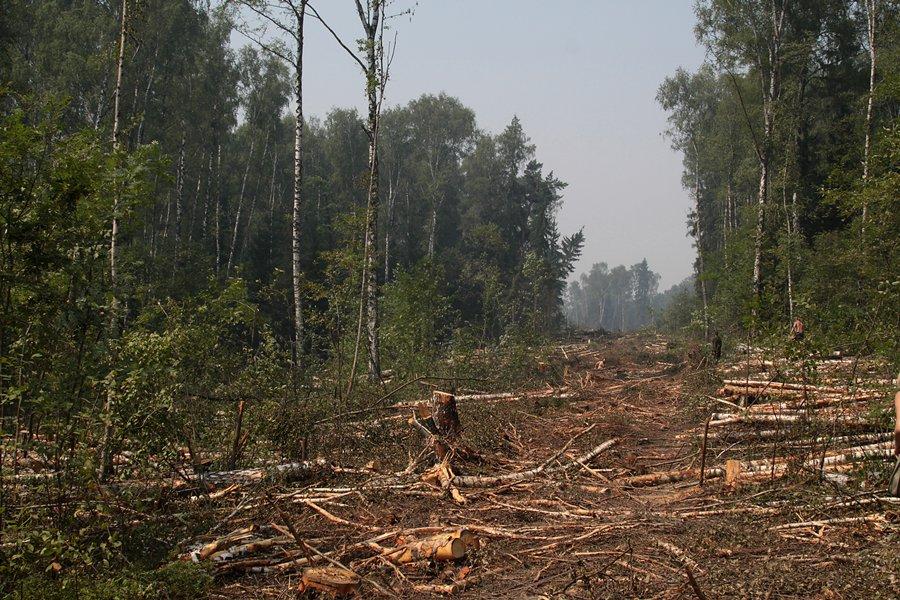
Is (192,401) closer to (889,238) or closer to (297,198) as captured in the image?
(297,198)

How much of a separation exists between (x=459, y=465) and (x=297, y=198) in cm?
1004

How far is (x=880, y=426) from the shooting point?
6605 mm

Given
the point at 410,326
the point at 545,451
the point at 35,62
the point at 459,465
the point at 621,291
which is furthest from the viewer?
the point at 621,291

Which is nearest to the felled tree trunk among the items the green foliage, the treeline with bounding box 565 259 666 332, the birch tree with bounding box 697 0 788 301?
the green foliage

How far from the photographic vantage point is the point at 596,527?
17.6 feet

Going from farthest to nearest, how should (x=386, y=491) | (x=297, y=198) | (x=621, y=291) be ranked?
(x=621, y=291)
(x=297, y=198)
(x=386, y=491)

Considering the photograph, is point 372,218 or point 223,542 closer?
point 223,542

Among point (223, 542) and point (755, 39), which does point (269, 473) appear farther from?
point (755, 39)

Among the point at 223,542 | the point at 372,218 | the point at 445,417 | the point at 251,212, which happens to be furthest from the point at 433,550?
the point at 251,212

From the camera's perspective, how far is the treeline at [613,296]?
467ft

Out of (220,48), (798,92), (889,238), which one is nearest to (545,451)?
(889,238)

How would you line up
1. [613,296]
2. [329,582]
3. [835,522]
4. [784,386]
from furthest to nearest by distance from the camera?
[613,296]
[784,386]
[835,522]
[329,582]

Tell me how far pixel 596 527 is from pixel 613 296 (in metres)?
159

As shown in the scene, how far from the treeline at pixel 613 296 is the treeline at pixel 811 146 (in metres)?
107
